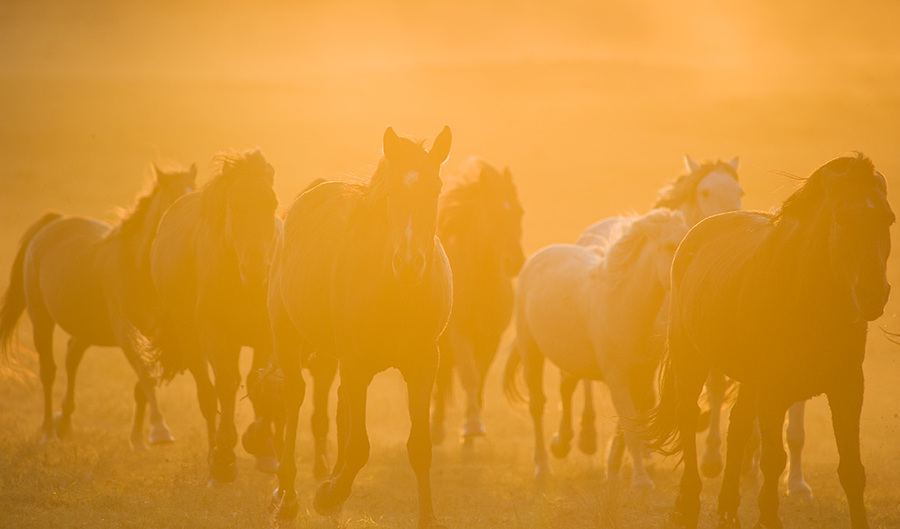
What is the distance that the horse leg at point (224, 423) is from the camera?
7301 mm

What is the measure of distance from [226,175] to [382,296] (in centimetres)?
256

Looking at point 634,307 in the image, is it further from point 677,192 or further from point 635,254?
point 677,192

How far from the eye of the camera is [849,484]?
5332mm

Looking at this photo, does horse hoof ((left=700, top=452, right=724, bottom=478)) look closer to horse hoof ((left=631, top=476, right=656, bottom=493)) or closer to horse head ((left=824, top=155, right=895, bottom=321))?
horse hoof ((left=631, top=476, right=656, bottom=493))

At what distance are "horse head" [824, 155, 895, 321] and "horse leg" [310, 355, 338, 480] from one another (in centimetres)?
439

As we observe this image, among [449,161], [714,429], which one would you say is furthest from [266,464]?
[449,161]

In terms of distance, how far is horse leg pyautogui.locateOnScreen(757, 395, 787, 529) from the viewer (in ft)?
17.9

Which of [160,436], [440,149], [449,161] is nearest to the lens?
[440,149]

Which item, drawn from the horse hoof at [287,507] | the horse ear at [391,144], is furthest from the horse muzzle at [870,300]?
the horse hoof at [287,507]

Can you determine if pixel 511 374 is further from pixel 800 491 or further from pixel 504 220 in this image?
pixel 800 491

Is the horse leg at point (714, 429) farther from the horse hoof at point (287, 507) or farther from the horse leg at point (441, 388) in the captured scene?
the horse hoof at point (287, 507)

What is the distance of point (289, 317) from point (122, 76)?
5661 centimetres

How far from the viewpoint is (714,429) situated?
834 cm

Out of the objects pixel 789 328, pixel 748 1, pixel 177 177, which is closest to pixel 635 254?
pixel 789 328
